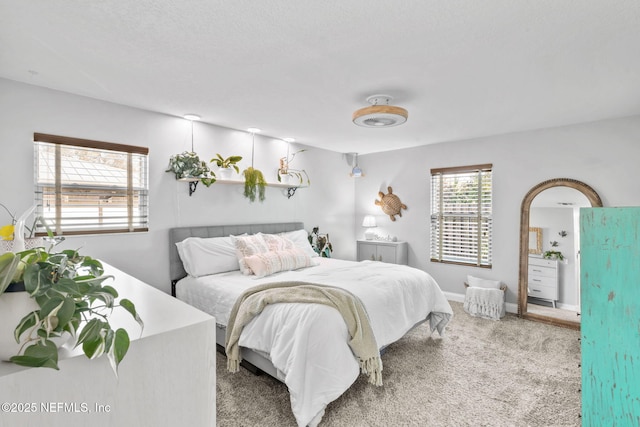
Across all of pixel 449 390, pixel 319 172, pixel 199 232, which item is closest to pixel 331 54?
pixel 199 232

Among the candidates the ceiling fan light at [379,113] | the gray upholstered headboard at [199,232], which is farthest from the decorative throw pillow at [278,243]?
the ceiling fan light at [379,113]

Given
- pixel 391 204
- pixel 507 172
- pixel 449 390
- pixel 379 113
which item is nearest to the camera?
pixel 449 390

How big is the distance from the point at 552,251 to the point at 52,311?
15.8ft

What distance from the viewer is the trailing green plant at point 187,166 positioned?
11.1 ft

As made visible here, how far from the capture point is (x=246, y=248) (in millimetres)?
3498

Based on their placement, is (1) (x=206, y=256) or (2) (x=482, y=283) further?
(2) (x=482, y=283)

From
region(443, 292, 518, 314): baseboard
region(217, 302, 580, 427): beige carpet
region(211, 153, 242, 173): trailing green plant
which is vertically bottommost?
region(217, 302, 580, 427): beige carpet

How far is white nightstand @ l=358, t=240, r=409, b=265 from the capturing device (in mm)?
5004

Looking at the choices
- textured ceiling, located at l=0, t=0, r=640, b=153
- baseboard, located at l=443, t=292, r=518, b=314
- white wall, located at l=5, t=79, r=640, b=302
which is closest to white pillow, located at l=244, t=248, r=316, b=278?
white wall, located at l=5, t=79, r=640, b=302

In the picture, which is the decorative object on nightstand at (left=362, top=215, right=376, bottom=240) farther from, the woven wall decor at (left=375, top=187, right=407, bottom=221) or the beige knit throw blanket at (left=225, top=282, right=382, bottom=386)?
the beige knit throw blanket at (left=225, top=282, right=382, bottom=386)

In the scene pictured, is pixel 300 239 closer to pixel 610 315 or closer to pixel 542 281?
pixel 542 281

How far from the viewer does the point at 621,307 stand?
1244mm

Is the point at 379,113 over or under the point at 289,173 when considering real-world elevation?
over

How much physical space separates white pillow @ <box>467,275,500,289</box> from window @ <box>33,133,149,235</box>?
165 inches
